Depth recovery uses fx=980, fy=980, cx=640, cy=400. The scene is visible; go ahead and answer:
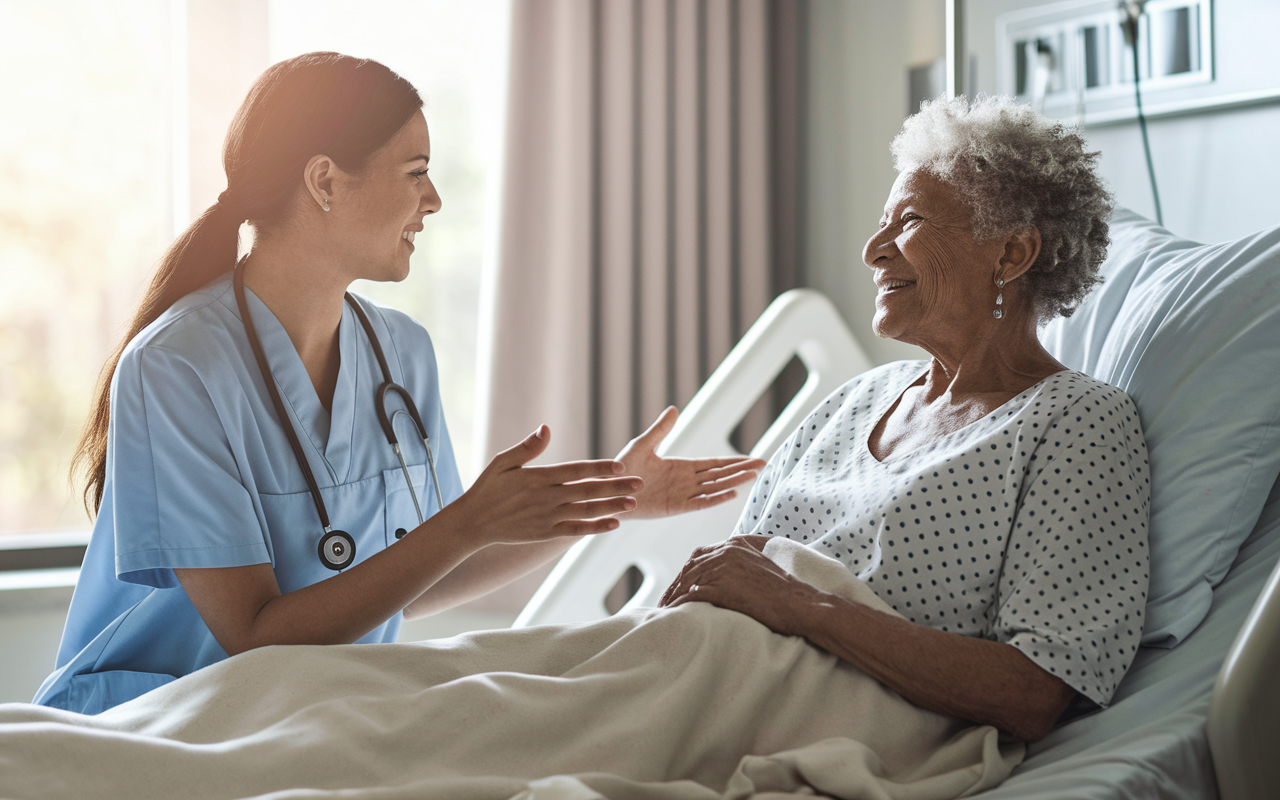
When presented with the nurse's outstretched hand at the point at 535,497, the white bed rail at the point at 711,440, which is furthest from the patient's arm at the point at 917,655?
the white bed rail at the point at 711,440

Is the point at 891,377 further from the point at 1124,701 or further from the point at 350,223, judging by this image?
the point at 350,223

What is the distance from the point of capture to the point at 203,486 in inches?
50.1

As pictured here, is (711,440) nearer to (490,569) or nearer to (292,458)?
(490,569)

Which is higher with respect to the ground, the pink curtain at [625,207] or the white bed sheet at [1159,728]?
the pink curtain at [625,207]

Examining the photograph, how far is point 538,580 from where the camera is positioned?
2.83 meters

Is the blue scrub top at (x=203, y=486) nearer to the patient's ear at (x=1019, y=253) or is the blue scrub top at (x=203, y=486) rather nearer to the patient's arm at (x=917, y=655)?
the patient's arm at (x=917, y=655)

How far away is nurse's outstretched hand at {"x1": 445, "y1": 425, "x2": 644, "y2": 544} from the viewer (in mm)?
1219

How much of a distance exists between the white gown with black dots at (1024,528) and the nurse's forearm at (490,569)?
1.56 feet

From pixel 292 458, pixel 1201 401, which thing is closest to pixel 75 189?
pixel 292 458

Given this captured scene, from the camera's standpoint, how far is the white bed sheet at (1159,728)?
3.16 feet

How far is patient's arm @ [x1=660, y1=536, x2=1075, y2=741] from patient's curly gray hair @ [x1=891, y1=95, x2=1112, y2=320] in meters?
0.58

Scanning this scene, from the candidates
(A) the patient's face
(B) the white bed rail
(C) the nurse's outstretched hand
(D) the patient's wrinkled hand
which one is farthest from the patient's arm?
(B) the white bed rail

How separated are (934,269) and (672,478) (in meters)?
0.53

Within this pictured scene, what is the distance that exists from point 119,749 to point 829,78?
2597 millimetres
